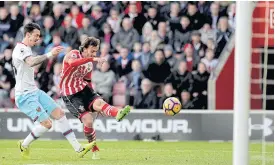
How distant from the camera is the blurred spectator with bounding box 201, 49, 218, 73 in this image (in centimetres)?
1869

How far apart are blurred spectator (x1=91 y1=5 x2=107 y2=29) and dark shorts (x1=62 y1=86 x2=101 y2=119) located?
6.36 m

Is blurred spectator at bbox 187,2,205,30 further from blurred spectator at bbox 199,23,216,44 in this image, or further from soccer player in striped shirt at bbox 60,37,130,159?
soccer player in striped shirt at bbox 60,37,130,159

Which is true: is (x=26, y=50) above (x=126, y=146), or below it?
above

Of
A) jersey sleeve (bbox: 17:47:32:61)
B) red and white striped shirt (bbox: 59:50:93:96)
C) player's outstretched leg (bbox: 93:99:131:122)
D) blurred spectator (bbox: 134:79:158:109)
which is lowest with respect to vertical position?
blurred spectator (bbox: 134:79:158:109)

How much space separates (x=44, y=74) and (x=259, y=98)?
183 inches

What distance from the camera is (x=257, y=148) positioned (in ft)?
52.7

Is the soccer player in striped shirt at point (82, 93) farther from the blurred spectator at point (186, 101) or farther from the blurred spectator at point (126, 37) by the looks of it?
the blurred spectator at point (126, 37)

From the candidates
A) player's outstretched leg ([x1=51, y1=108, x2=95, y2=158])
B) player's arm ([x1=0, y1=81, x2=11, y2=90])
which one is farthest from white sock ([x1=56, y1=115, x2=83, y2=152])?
player's arm ([x1=0, y1=81, x2=11, y2=90])

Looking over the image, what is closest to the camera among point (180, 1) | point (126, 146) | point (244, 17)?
point (244, 17)

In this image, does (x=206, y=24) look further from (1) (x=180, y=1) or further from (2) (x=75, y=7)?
(2) (x=75, y=7)

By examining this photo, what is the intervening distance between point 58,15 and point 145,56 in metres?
2.26

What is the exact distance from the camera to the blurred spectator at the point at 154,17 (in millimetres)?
19047

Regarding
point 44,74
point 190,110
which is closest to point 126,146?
point 190,110

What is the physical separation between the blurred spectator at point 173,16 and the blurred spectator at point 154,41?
37 cm
